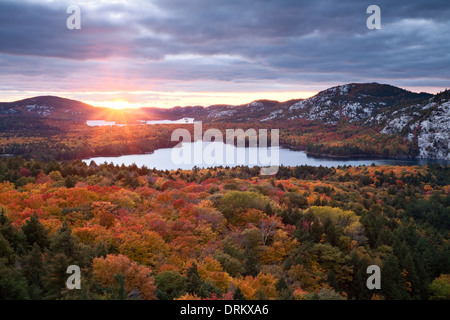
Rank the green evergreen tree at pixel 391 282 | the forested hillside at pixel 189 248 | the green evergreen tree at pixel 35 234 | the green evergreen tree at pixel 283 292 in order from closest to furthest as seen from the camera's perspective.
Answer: the forested hillside at pixel 189 248 → the green evergreen tree at pixel 283 292 → the green evergreen tree at pixel 35 234 → the green evergreen tree at pixel 391 282

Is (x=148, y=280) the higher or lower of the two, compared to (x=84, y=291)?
lower

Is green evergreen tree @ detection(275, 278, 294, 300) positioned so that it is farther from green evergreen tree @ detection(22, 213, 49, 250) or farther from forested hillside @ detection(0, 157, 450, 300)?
green evergreen tree @ detection(22, 213, 49, 250)

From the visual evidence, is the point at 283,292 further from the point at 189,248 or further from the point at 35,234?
the point at 35,234

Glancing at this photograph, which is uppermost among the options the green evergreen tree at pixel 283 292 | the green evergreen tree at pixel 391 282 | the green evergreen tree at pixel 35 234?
the green evergreen tree at pixel 35 234

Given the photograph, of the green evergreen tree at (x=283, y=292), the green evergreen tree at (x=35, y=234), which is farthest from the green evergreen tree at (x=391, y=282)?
the green evergreen tree at (x=35, y=234)

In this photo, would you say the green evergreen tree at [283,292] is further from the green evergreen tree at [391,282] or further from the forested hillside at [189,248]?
the green evergreen tree at [391,282]

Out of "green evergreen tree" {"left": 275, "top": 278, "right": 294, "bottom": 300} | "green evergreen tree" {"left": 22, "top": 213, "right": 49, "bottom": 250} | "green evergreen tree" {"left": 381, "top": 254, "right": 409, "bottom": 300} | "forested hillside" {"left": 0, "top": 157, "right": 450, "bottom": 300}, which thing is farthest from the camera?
"green evergreen tree" {"left": 381, "top": 254, "right": 409, "bottom": 300}

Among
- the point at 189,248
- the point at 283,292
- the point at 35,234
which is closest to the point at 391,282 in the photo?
the point at 283,292

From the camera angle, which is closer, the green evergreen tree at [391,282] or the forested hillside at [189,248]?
the forested hillside at [189,248]

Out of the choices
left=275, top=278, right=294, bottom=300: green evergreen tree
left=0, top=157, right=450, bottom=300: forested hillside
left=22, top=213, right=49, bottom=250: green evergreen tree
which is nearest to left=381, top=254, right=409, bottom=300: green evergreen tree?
left=0, top=157, right=450, bottom=300: forested hillside
